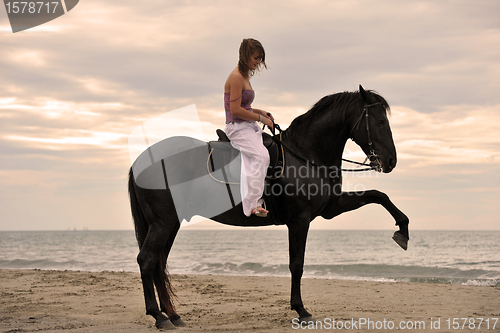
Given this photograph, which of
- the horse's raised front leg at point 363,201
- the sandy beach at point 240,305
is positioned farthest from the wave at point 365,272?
the horse's raised front leg at point 363,201

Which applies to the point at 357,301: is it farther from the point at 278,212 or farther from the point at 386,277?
the point at 386,277

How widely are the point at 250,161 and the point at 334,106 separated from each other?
128 centimetres

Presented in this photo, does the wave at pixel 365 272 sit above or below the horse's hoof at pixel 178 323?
below

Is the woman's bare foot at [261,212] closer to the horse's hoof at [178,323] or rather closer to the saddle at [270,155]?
the saddle at [270,155]

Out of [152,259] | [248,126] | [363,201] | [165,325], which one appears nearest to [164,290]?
[165,325]

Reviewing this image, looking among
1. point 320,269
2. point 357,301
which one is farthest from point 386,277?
point 357,301

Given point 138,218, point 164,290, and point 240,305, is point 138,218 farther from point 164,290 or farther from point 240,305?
point 240,305

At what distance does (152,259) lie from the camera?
446cm

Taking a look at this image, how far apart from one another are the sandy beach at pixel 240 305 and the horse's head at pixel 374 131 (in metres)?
1.96

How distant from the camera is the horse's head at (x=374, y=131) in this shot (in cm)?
439

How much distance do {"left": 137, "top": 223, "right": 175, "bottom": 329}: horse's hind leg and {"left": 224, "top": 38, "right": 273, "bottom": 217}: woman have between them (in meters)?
1.05

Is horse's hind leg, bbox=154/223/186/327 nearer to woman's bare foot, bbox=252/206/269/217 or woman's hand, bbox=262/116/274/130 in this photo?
woman's bare foot, bbox=252/206/269/217

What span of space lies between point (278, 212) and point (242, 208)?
0.45 m

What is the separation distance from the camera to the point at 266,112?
5008mm
